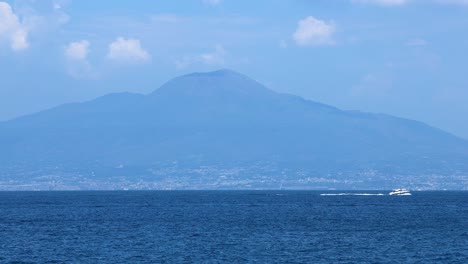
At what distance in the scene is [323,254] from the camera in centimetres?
8456

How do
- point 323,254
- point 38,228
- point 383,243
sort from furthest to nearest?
1. point 38,228
2. point 383,243
3. point 323,254

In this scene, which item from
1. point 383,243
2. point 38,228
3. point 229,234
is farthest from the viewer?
Result: point 38,228

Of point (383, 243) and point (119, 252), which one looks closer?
point (119, 252)

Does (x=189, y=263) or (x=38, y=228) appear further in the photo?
(x=38, y=228)

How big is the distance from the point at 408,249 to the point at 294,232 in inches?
883

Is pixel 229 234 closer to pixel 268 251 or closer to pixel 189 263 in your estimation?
pixel 268 251

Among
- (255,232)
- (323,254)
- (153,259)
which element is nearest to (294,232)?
(255,232)

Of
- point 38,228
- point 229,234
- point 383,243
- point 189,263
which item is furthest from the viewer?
point 38,228

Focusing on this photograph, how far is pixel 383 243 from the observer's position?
95438 mm

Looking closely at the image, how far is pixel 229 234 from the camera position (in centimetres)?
10812

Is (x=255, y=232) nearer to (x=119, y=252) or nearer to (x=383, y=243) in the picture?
(x=383, y=243)

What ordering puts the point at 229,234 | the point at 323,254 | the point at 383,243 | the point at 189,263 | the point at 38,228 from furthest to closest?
the point at 38,228 < the point at 229,234 < the point at 383,243 < the point at 323,254 < the point at 189,263

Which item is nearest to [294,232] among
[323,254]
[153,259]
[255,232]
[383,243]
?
[255,232]

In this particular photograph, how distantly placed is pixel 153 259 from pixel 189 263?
4028mm
